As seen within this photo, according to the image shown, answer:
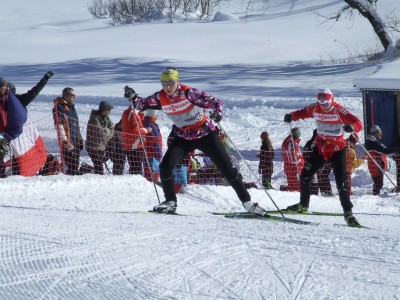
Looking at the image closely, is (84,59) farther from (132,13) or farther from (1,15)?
(1,15)

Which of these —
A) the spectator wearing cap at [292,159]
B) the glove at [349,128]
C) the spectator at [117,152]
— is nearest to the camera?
the glove at [349,128]

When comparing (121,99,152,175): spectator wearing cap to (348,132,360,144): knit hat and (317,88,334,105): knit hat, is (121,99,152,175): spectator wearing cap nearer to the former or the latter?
(317,88,334,105): knit hat

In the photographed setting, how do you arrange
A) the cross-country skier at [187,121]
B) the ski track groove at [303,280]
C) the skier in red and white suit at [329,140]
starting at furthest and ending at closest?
1. the skier in red and white suit at [329,140]
2. the cross-country skier at [187,121]
3. the ski track groove at [303,280]

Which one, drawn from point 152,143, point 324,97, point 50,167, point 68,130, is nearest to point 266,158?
point 152,143

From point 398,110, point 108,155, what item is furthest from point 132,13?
point 108,155

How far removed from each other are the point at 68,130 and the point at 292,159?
3188 mm

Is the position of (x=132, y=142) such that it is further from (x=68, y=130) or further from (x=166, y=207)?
(x=166, y=207)

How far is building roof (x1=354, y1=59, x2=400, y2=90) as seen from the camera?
47.8 ft

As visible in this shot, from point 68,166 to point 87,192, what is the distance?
171 cm

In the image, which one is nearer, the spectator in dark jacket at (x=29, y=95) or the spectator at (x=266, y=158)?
the spectator in dark jacket at (x=29, y=95)

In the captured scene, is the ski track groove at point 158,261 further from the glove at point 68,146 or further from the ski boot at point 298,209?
the glove at point 68,146

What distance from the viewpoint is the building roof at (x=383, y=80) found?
14570 mm

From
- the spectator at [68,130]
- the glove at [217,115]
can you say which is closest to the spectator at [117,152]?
the spectator at [68,130]

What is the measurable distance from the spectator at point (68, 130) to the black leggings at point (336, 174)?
3.31 metres
